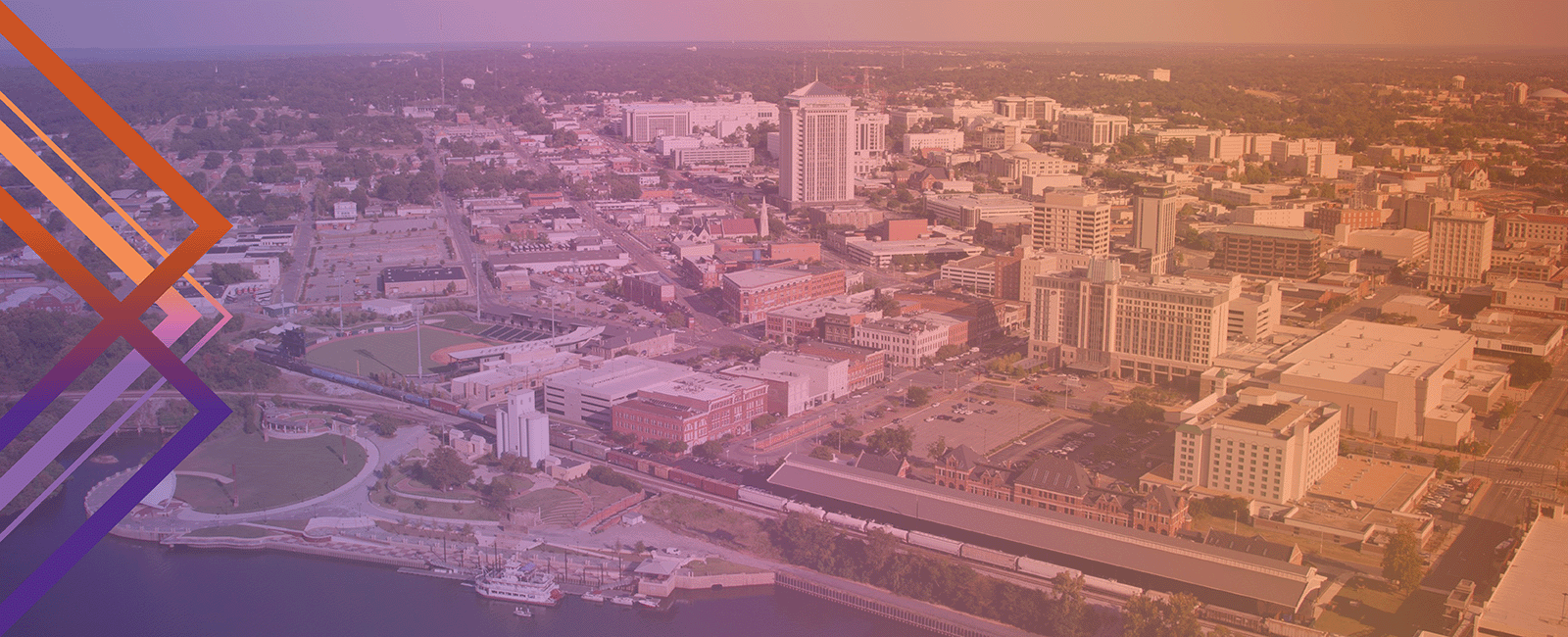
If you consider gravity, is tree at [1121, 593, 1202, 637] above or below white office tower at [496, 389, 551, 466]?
below

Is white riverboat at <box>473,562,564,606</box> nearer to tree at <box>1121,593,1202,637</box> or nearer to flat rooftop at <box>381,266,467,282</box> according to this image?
tree at <box>1121,593,1202,637</box>

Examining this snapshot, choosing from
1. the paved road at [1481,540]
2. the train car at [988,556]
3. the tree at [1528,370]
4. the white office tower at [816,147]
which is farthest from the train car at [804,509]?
the white office tower at [816,147]

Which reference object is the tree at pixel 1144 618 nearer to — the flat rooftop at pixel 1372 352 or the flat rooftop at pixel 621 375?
the flat rooftop at pixel 1372 352

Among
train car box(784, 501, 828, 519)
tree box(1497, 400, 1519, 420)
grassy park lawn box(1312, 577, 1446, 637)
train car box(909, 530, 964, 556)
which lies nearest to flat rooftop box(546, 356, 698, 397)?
train car box(784, 501, 828, 519)

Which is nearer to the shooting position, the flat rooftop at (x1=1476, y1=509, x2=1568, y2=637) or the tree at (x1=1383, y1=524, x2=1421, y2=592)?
the flat rooftop at (x1=1476, y1=509, x2=1568, y2=637)

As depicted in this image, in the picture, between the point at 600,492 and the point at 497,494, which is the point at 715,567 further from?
the point at 497,494

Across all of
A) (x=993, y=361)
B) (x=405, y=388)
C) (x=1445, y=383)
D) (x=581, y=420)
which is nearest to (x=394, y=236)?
(x=405, y=388)

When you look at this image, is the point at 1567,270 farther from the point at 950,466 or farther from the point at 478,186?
the point at 478,186
